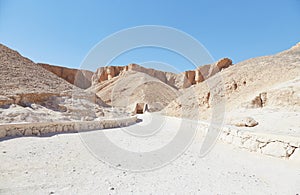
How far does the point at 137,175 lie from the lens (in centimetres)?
343

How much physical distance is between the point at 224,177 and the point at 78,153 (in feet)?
11.9

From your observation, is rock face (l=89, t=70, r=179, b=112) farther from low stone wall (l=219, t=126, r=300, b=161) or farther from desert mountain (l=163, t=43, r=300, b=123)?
low stone wall (l=219, t=126, r=300, b=161)

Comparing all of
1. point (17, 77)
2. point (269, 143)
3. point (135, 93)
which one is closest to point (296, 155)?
point (269, 143)

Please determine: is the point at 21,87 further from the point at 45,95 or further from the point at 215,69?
the point at 215,69

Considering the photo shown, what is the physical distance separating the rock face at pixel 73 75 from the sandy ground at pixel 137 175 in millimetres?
71966

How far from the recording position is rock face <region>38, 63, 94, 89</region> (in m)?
69.4

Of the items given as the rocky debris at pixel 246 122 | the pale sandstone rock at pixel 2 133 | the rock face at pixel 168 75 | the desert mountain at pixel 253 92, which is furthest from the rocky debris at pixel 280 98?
the rock face at pixel 168 75

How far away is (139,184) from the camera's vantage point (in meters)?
3.02

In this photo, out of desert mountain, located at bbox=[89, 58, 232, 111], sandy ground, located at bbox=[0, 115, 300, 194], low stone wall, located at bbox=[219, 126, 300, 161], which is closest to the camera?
sandy ground, located at bbox=[0, 115, 300, 194]

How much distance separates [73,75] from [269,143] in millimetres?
79466

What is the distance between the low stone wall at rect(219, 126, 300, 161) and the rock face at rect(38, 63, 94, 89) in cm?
7256

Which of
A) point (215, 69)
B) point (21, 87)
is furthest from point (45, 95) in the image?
point (215, 69)

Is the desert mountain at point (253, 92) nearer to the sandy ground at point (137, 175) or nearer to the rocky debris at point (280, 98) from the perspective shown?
the rocky debris at point (280, 98)

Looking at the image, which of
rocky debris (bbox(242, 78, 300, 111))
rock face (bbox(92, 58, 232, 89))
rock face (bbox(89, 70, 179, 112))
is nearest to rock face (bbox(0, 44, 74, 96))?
rocky debris (bbox(242, 78, 300, 111))
